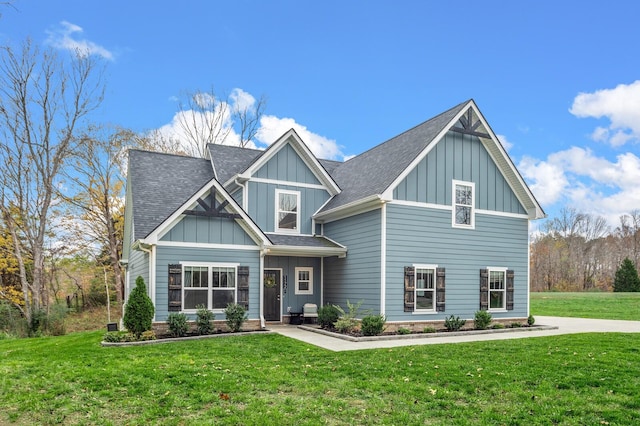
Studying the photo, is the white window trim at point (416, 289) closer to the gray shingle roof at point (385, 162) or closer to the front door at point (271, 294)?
the gray shingle roof at point (385, 162)

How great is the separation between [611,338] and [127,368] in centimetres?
1107

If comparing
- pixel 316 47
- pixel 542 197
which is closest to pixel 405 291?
pixel 316 47

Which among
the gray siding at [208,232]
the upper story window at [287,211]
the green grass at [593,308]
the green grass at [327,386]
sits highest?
the upper story window at [287,211]

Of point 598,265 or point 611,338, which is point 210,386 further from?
point 598,265

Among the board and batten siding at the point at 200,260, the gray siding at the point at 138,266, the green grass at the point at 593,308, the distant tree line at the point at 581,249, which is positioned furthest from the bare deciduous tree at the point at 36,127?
the distant tree line at the point at 581,249

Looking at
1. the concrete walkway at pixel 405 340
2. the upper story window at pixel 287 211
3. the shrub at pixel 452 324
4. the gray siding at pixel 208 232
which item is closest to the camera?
the concrete walkway at pixel 405 340

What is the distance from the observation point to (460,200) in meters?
16.0

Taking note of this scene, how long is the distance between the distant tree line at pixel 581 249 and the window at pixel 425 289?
137ft

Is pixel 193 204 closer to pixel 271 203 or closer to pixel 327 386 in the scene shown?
pixel 271 203

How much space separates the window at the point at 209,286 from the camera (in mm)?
13930

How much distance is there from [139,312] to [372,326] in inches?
240

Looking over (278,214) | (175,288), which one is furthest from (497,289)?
(175,288)

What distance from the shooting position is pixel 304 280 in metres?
17.5

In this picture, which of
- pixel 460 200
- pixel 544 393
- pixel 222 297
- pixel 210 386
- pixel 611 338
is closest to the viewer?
pixel 544 393
